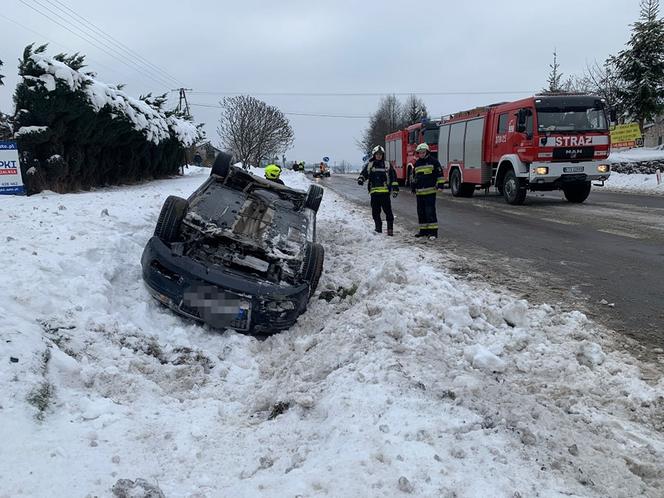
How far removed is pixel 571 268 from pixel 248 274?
4.46m

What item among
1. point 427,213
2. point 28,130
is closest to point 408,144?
point 427,213

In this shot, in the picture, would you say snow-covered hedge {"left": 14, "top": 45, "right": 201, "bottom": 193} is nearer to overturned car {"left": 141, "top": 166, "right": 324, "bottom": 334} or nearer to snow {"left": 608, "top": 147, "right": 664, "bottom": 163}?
overturned car {"left": 141, "top": 166, "right": 324, "bottom": 334}

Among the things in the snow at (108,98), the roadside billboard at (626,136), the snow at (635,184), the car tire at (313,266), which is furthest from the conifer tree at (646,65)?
the car tire at (313,266)

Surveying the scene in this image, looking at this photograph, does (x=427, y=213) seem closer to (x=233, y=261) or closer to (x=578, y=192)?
(x=233, y=261)

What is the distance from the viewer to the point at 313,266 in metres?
5.13

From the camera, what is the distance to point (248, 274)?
4.84 meters

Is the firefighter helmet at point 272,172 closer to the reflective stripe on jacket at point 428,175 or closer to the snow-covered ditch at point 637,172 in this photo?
the reflective stripe on jacket at point 428,175

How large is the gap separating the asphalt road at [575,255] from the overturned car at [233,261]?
2439 mm

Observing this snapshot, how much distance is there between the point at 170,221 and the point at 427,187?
5406 millimetres

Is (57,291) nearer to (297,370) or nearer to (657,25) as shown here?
(297,370)

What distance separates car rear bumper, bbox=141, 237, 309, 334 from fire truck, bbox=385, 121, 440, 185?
1814 centimetres

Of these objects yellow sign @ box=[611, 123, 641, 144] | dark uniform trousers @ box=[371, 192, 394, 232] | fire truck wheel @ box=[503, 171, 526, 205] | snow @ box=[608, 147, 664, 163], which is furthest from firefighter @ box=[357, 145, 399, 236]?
yellow sign @ box=[611, 123, 641, 144]

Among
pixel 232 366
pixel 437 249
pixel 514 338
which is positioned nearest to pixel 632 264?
pixel 437 249

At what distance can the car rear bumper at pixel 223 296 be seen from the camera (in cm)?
452
